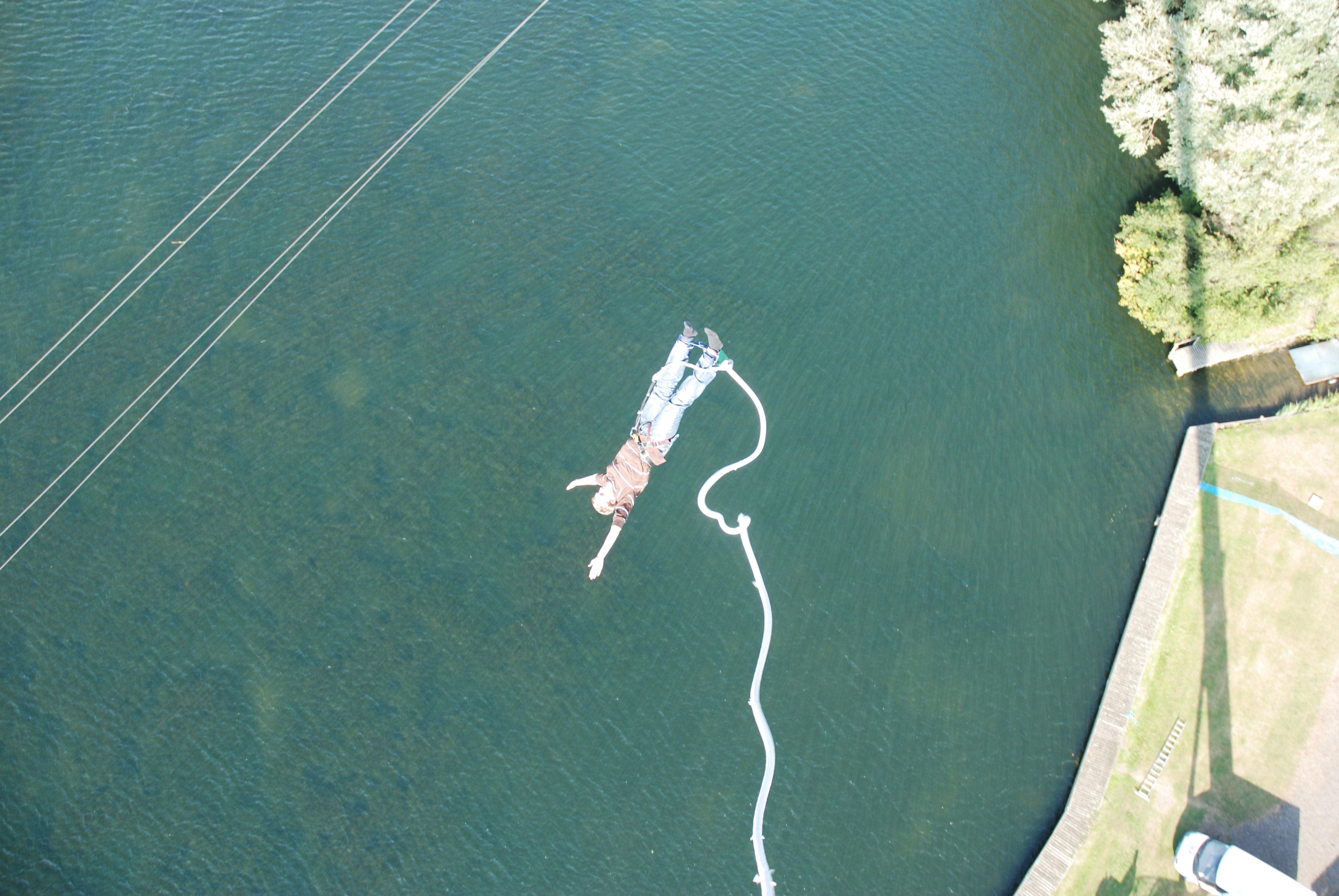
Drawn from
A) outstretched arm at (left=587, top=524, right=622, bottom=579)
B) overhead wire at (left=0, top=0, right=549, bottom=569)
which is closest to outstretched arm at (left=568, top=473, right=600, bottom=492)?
outstretched arm at (left=587, top=524, right=622, bottom=579)

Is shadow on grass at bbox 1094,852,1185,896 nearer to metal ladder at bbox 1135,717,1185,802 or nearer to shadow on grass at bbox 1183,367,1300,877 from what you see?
shadow on grass at bbox 1183,367,1300,877

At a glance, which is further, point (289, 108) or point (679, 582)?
point (289, 108)

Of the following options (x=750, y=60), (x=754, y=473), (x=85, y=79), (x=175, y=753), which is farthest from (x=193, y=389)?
(x=750, y=60)

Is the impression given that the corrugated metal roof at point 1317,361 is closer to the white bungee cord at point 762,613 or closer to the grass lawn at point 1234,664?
the grass lawn at point 1234,664

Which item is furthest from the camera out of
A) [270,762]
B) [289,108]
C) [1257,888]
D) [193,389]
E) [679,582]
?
[289,108]

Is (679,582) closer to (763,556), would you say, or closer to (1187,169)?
(763,556)

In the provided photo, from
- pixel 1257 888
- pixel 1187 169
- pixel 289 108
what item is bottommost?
pixel 1257 888

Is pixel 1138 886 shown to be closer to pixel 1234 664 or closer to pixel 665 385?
pixel 1234 664
